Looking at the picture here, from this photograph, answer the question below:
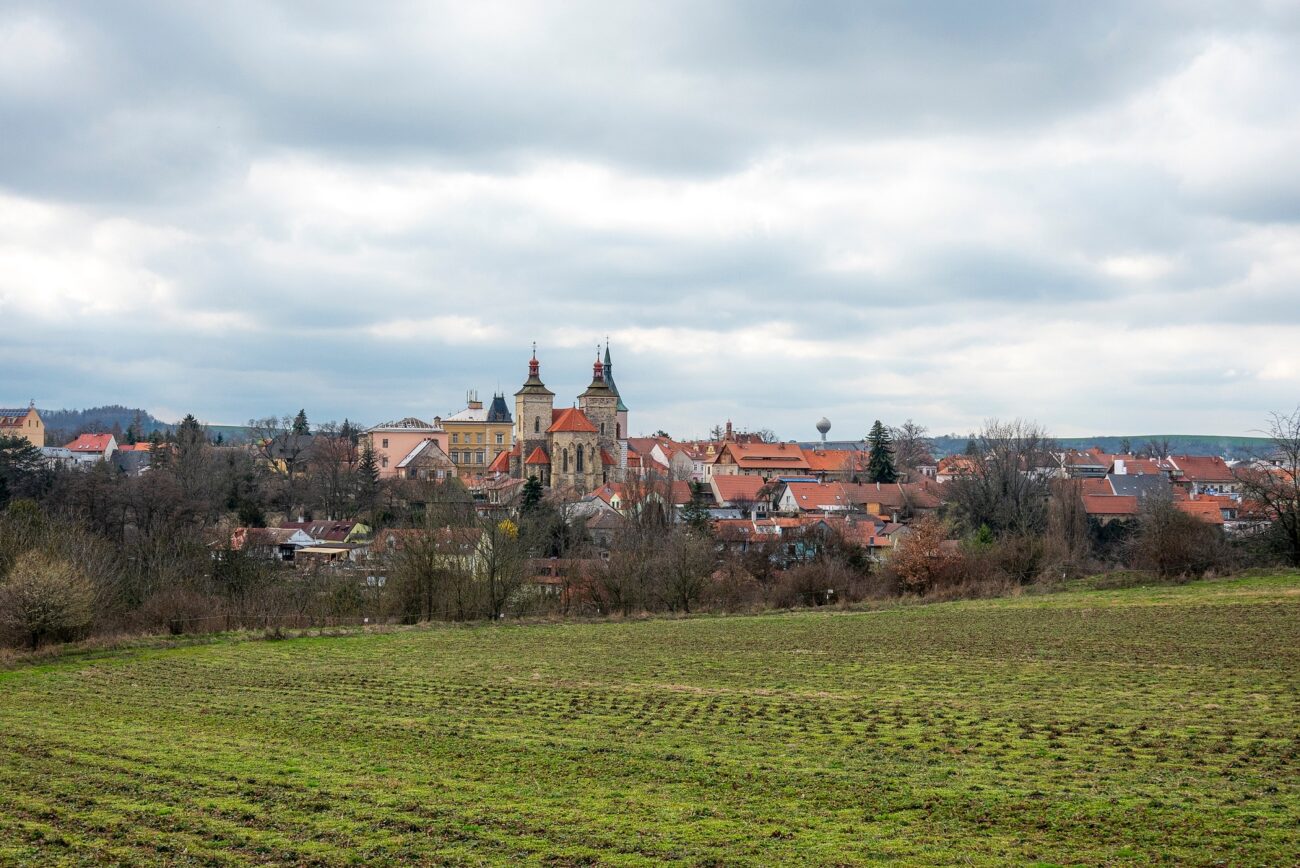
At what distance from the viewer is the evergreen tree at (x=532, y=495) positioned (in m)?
70.8

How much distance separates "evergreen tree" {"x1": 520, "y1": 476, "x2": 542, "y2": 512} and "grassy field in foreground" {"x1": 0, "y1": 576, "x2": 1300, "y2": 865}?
1542 inches

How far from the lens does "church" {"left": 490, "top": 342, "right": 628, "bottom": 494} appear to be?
97375 millimetres

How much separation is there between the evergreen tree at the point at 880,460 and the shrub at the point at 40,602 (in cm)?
7292

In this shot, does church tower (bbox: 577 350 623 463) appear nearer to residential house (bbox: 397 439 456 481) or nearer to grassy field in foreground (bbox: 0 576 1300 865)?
residential house (bbox: 397 439 456 481)

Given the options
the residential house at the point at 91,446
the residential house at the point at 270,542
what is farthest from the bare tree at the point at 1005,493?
the residential house at the point at 91,446

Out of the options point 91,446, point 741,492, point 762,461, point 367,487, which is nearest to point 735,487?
point 741,492

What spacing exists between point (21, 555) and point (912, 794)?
33533mm

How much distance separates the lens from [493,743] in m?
18.0

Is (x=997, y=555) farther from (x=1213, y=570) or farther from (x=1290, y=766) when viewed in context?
(x=1290, y=766)

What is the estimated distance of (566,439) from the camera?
9744 cm

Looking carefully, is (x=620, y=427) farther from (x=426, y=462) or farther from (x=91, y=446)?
(x=91, y=446)

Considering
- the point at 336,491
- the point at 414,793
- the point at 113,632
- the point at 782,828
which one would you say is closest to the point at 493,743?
the point at 414,793

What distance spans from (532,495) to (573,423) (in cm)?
2247

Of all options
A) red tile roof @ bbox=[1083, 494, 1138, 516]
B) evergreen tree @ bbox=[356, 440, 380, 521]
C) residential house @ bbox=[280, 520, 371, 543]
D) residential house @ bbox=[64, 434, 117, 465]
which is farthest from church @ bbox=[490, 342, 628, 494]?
residential house @ bbox=[64, 434, 117, 465]
